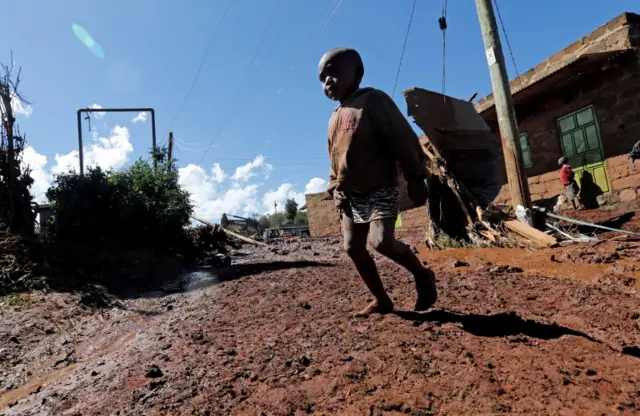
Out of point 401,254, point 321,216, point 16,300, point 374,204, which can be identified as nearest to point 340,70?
point 374,204

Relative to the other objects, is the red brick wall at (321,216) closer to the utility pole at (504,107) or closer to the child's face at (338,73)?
the utility pole at (504,107)

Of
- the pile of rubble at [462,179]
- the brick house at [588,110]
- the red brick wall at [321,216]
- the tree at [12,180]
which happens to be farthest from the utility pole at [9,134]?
the red brick wall at [321,216]

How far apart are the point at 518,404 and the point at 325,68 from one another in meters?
1.90

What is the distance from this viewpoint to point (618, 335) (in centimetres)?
175

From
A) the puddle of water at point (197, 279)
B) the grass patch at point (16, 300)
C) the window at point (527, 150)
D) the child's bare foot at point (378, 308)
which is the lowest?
the child's bare foot at point (378, 308)

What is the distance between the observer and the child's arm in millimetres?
2162

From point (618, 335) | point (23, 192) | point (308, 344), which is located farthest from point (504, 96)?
point (23, 192)

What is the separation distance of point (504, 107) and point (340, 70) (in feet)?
15.6

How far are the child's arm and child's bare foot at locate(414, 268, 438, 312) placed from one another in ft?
1.79

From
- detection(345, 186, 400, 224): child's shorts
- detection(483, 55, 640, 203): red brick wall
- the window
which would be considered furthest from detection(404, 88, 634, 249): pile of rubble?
the window

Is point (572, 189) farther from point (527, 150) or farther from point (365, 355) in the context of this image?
point (365, 355)

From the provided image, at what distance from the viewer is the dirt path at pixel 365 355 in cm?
135

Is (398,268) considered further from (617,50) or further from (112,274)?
(617,50)

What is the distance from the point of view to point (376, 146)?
222 cm
